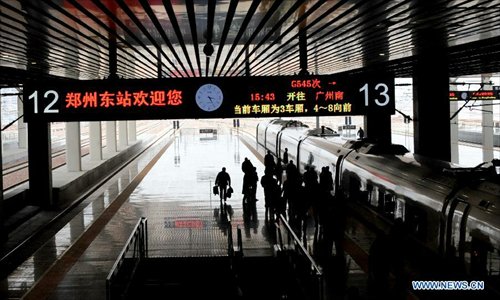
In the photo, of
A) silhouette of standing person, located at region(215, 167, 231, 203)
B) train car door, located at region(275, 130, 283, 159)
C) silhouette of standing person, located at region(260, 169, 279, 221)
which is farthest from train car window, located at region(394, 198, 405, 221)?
train car door, located at region(275, 130, 283, 159)

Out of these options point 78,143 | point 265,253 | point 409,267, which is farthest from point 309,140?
point 409,267

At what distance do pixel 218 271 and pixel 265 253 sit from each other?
98 centimetres

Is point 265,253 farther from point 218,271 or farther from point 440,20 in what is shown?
point 440,20

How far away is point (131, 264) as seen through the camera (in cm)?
891

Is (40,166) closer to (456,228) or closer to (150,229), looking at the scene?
(150,229)

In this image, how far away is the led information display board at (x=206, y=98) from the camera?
882cm

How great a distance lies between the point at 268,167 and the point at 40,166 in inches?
244

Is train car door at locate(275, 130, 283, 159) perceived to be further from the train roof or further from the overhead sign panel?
the train roof

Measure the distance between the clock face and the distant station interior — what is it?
2 cm

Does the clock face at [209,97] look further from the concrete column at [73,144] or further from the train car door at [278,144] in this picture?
the train car door at [278,144]

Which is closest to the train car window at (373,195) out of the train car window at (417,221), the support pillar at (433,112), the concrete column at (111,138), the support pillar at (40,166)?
the train car window at (417,221)

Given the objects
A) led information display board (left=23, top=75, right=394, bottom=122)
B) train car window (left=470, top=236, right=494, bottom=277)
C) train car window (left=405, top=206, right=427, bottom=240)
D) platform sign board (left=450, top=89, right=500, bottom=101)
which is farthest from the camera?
platform sign board (left=450, top=89, right=500, bottom=101)

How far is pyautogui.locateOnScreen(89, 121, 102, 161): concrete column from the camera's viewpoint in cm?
2284

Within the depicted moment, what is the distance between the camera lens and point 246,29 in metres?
8.41
